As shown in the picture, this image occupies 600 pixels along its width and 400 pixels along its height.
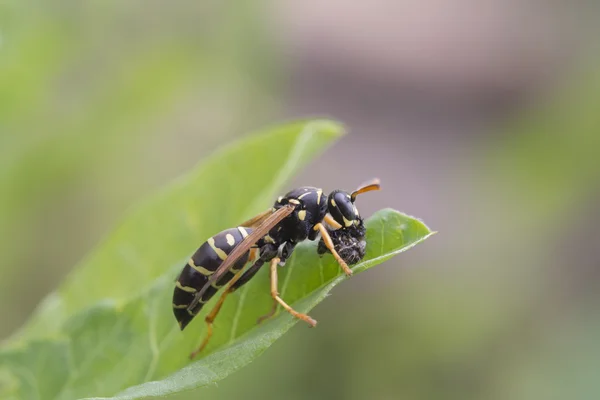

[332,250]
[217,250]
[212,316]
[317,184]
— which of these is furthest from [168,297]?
[317,184]

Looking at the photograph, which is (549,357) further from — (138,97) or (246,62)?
(138,97)

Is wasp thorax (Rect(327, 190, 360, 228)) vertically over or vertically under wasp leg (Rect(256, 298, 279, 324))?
over

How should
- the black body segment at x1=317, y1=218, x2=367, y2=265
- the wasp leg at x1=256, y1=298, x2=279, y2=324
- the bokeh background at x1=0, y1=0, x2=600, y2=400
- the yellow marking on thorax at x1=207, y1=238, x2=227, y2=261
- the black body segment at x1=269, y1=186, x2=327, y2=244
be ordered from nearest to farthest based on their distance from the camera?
the wasp leg at x1=256, y1=298, x2=279, y2=324, the black body segment at x1=317, y1=218, x2=367, y2=265, the yellow marking on thorax at x1=207, y1=238, x2=227, y2=261, the black body segment at x1=269, y1=186, x2=327, y2=244, the bokeh background at x1=0, y1=0, x2=600, y2=400

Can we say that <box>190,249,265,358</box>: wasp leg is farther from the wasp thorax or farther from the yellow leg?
the wasp thorax

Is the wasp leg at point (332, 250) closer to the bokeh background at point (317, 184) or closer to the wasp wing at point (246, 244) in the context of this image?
the wasp wing at point (246, 244)

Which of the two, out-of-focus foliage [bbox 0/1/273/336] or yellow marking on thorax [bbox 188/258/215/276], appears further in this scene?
out-of-focus foliage [bbox 0/1/273/336]

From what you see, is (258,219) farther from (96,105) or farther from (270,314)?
(96,105)

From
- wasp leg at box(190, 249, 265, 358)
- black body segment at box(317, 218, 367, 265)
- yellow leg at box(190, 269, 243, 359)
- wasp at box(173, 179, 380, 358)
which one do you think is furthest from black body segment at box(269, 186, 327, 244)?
yellow leg at box(190, 269, 243, 359)

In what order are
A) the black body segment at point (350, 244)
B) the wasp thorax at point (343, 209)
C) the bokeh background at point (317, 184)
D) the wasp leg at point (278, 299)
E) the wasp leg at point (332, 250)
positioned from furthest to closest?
the bokeh background at point (317, 184), the wasp thorax at point (343, 209), the black body segment at point (350, 244), the wasp leg at point (332, 250), the wasp leg at point (278, 299)

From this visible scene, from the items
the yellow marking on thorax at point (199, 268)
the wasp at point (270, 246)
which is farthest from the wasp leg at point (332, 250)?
the yellow marking on thorax at point (199, 268)
